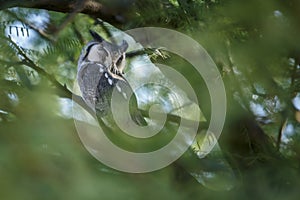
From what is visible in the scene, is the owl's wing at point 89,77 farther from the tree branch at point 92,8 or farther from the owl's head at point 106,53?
the tree branch at point 92,8

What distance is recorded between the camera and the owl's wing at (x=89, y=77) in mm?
1033

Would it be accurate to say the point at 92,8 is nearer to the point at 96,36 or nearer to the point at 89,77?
the point at 96,36

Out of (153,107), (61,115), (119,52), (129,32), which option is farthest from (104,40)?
(61,115)

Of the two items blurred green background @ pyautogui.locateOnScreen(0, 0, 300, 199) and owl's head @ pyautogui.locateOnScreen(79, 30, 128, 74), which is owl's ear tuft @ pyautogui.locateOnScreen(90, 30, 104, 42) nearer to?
owl's head @ pyautogui.locateOnScreen(79, 30, 128, 74)

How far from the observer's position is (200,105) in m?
0.68

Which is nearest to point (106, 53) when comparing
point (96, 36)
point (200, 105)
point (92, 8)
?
point (96, 36)

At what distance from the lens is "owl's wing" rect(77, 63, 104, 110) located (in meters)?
1.03

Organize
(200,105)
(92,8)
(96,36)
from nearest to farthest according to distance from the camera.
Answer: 1. (200,105)
2. (92,8)
3. (96,36)

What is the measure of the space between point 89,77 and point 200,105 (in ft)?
1.61

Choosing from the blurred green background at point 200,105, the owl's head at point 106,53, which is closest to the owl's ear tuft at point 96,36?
the owl's head at point 106,53

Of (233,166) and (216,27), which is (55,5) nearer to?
(216,27)

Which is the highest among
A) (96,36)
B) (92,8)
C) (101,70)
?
(92,8)

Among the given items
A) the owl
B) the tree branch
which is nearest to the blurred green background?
the tree branch

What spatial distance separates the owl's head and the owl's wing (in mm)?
20
